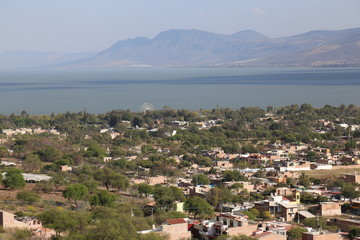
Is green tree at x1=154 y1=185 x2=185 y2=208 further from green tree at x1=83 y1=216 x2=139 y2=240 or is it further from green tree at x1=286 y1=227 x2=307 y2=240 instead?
green tree at x1=83 y1=216 x2=139 y2=240

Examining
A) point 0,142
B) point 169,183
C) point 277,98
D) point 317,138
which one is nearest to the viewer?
point 169,183

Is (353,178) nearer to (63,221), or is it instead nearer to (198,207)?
(198,207)

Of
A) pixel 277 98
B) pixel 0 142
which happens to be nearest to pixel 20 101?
pixel 277 98

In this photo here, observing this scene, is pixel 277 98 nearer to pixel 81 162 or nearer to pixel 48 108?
pixel 48 108

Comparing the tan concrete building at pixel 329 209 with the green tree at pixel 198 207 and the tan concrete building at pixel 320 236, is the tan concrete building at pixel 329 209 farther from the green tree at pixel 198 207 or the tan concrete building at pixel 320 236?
the tan concrete building at pixel 320 236

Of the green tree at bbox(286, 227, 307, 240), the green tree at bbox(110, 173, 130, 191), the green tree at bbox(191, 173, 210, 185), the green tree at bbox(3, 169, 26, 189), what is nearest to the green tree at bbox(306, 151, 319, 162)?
the green tree at bbox(191, 173, 210, 185)

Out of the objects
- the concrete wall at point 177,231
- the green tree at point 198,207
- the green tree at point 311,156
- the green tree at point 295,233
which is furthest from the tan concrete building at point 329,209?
the green tree at point 311,156
